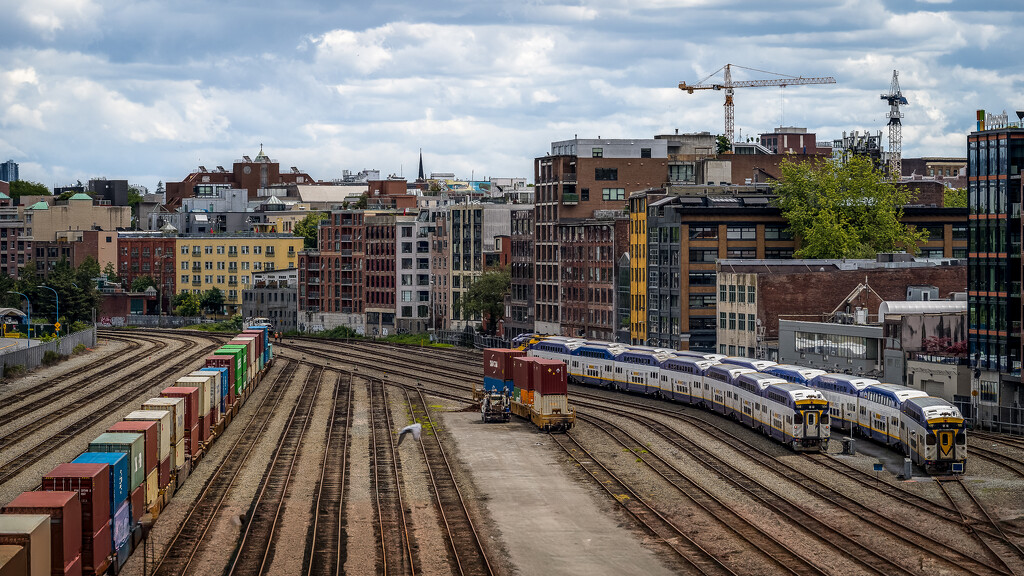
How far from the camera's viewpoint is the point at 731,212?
138m

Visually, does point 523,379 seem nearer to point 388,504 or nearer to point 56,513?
point 388,504

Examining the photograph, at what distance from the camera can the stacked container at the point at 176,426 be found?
6266 cm

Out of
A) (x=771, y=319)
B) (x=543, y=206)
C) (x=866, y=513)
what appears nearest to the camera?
(x=866, y=513)

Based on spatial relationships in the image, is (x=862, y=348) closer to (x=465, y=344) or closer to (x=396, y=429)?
(x=396, y=429)

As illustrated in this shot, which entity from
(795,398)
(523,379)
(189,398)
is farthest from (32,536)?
(523,379)

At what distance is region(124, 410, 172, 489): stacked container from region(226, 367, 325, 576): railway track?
4.00 m

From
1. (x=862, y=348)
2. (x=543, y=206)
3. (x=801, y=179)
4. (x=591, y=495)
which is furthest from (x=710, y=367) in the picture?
(x=543, y=206)

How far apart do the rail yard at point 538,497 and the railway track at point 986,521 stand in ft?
0.47

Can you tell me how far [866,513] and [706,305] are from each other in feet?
256

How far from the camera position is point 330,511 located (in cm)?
5947

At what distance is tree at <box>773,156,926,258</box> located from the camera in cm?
13950

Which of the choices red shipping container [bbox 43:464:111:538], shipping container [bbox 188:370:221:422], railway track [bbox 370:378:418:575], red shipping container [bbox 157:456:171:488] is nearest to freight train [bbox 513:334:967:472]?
railway track [bbox 370:378:418:575]

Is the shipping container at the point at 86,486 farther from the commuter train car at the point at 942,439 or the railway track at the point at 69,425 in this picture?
the commuter train car at the point at 942,439

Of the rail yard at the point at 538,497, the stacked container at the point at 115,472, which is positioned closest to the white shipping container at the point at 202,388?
the rail yard at the point at 538,497
